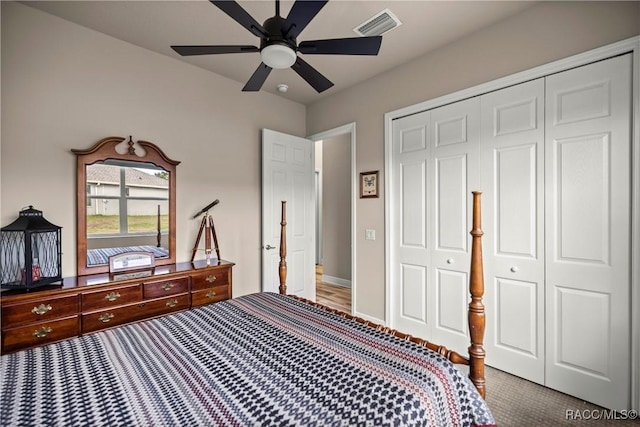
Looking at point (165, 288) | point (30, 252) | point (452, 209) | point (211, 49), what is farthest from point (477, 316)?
point (30, 252)

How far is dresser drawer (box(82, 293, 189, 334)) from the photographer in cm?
211

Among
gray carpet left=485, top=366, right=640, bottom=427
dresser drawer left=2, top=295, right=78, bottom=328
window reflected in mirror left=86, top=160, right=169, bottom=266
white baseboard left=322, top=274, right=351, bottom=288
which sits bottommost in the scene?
gray carpet left=485, top=366, right=640, bottom=427

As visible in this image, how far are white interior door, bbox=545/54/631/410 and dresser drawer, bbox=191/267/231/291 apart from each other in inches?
106

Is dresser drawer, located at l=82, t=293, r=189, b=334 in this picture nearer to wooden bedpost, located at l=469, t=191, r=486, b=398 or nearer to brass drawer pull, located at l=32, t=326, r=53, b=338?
brass drawer pull, located at l=32, t=326, r=53, b=338

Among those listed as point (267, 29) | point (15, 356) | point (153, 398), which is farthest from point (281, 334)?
point (267, 29)

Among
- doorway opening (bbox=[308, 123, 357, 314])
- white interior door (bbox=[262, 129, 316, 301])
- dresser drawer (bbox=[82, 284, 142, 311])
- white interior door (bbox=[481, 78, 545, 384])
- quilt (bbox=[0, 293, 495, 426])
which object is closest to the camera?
quilt (bbox=[0, 293, 495, 426])

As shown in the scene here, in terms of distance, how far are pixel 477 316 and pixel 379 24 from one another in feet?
7.34

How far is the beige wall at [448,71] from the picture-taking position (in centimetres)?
197

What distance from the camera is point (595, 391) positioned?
196 centimetres

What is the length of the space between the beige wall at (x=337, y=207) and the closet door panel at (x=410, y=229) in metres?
2.07

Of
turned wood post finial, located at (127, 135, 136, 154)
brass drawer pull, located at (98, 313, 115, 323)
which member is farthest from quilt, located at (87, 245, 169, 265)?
turned wood post finial, located at (127, 135, 136, 154)

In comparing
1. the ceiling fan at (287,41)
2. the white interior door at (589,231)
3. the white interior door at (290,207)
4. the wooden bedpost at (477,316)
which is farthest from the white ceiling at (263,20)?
the wooden bedpost at (477,316)

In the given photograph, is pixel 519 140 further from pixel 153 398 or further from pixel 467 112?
pixel 153 398

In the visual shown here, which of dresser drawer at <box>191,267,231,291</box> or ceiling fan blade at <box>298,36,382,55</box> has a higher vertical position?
ceiling fan blade at <box>298,36,382,55</box>
